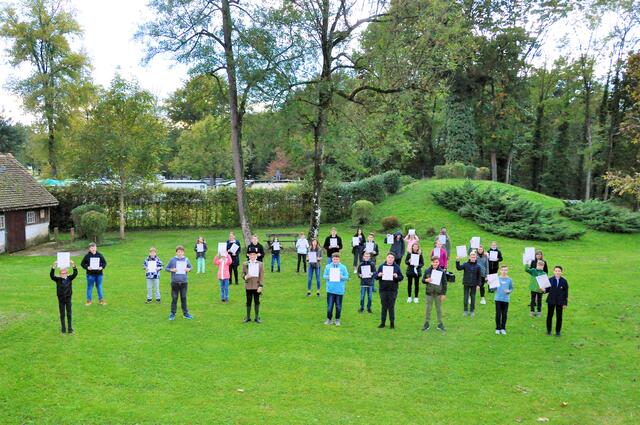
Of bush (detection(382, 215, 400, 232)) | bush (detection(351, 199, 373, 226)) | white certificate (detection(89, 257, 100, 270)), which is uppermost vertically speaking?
bush (detection(351, 199, 373, 226))

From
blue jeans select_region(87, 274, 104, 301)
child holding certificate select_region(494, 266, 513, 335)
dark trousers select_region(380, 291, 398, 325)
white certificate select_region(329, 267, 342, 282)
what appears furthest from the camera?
blue jeans select_region(87, 274, 104, 301)

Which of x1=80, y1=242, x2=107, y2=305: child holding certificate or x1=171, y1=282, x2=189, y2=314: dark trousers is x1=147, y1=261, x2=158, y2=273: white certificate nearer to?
x1=80, y1=242, x2=107, y2=305: child holding certificate

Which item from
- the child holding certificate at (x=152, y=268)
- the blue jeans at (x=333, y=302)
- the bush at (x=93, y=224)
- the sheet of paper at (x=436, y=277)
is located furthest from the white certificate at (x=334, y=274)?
the bush at (x=93, y=224)

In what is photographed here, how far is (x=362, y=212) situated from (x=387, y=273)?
19.9 metres

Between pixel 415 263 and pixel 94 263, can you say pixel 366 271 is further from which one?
pixel 94 263

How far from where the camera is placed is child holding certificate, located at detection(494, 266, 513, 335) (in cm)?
1210

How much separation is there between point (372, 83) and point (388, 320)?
13218 millimetres

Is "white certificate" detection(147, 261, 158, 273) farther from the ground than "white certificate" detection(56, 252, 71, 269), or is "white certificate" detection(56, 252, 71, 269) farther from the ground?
"white certificate" detection(56, 252, 71, 269)

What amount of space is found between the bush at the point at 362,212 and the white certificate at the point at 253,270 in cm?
1994

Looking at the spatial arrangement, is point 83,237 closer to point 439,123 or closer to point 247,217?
point 247,217

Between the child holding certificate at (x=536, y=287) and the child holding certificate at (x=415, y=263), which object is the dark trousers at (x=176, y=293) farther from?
the child holding certificate at (x=536, y=287)

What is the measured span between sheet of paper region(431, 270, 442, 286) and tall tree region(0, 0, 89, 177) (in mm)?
38401

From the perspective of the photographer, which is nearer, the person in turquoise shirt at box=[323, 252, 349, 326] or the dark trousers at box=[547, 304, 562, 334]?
the dark trousers at box=[547, 304, 562, 334]

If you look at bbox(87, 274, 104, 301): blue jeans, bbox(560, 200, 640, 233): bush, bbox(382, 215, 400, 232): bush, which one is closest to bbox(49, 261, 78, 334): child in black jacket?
bbox(87, 274, 104, 301): blue jeans
